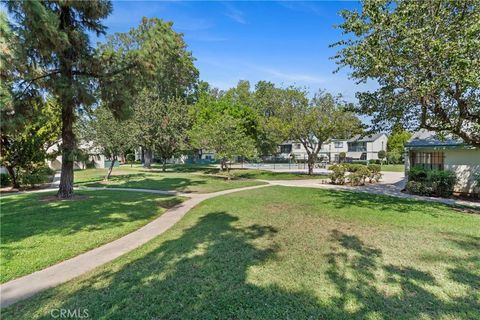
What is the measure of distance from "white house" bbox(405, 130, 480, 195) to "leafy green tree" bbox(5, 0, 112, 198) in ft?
48.2

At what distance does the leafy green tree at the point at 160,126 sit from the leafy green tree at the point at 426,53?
2193 centimetres

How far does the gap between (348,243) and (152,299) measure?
162 inches

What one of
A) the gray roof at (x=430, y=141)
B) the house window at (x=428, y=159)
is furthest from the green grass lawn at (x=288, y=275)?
the house window at (x=428, y=159)

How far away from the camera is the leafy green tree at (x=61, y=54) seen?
26.0ft

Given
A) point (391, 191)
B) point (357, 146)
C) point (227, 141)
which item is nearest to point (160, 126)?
point (227, 141)

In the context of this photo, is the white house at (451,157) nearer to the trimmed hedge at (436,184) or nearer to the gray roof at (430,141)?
the gray roof at (430,141)

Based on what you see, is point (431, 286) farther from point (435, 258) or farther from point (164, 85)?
point (164, 85)

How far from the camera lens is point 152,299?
344cm

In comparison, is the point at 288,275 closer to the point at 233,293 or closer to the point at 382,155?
the point at 233,293

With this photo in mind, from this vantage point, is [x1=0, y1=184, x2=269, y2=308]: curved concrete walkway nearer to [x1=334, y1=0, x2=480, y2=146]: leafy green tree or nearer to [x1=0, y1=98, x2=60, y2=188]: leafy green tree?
[x1=334, y1=0, x2=480, y2=146]: leafy green tree

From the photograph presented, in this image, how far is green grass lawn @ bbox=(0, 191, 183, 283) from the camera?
4848 mm

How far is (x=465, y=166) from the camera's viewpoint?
1309cm

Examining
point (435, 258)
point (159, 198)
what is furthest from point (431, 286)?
point (159, 198)

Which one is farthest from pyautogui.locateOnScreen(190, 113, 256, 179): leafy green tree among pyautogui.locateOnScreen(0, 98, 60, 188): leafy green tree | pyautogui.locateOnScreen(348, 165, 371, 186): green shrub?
pyautogui.locateOnScreen(0, 98, 60, 188): leafy green tree
